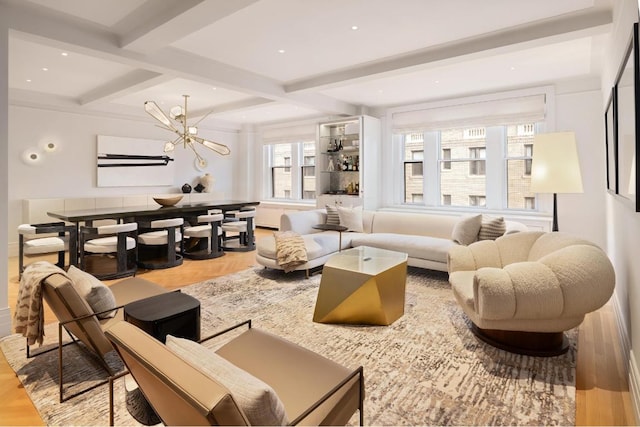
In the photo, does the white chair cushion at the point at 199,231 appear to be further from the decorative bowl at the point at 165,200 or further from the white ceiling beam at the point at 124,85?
the white ceiling beam at the point at 124,85

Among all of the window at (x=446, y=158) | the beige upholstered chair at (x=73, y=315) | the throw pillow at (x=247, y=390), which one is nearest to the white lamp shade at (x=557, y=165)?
the window at (x=446, y=158)

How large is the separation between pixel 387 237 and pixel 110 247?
3.60m

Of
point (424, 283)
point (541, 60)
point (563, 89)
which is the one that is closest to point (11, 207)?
point (424, 283)

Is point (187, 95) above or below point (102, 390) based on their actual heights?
above

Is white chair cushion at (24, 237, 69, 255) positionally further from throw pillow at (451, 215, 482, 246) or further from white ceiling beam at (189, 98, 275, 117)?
throw pillow at (451, 215, 482, 246)

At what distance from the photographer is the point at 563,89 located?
521 cm

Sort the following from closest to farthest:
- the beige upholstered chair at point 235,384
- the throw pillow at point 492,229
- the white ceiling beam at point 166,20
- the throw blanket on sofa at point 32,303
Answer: the beige upholstered chair at point 235,384 < the throw blanket on sofa at point 32,303 < the white ceiling beam at point 166,20 < the throw pillow at point 492,229

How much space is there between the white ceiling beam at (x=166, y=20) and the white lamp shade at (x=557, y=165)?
2890 millimetres

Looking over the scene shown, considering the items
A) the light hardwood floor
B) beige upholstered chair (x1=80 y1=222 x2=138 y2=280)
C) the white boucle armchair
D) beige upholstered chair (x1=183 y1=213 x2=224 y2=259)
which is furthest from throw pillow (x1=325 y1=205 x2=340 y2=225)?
the light hardwood floor

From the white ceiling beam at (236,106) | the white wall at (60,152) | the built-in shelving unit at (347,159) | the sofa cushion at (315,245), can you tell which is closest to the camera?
the sofa cushion at (315,245)

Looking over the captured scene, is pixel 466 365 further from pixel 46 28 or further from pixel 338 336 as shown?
pixel 46 28

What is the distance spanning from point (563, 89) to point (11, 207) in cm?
876

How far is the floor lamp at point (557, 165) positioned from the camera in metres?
3.33

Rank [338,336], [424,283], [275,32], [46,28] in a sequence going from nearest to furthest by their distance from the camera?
[338,336], [46,28], [275,32], [424,283]
